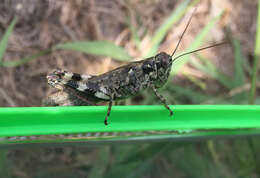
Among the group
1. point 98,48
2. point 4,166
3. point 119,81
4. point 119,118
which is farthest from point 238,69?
point 4,166

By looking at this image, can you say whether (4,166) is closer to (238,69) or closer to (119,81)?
(119,81)

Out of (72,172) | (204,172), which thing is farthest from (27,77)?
(204,172)

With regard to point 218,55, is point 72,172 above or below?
below

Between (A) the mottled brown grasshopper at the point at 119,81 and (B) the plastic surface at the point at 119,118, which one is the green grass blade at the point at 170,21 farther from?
(B) the plastic surface at the point at 119,118

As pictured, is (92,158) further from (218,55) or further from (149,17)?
(218,55)

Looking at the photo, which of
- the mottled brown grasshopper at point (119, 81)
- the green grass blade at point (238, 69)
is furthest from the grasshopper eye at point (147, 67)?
the green grass blade at point (238, 69)

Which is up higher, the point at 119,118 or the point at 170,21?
the point at 170,21

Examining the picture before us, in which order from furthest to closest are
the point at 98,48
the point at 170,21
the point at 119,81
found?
the point at 170,21
the point at 98,48
the point at 119,81
